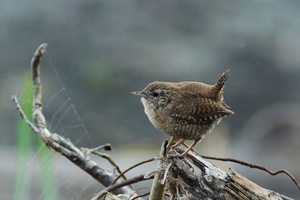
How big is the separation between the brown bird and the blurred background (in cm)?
307

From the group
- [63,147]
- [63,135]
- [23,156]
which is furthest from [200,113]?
[63,135]

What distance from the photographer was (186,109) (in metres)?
2.22

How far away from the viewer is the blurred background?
5988mm

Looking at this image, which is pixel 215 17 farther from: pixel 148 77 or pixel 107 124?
pixel 107 124

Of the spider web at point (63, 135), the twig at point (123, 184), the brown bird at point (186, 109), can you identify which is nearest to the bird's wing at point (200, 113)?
the brown bird at point (186, 109)

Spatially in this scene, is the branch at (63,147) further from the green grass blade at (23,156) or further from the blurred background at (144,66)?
the blurred background at (144,66)

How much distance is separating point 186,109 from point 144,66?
525 centimetres

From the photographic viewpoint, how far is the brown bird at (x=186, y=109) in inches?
85.6

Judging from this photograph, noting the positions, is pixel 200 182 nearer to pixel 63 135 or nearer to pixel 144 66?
pixel 63 135

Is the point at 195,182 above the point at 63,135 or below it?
below

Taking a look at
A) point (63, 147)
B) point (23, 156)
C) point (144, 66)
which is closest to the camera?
point (23, 156)

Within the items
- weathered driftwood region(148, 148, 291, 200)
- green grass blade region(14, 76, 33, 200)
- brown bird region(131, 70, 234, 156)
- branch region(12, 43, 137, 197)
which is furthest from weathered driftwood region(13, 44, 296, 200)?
branch region(12, 43, 137, 197)

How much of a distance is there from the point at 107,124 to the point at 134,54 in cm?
131

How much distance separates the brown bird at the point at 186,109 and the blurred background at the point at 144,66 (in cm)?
307
